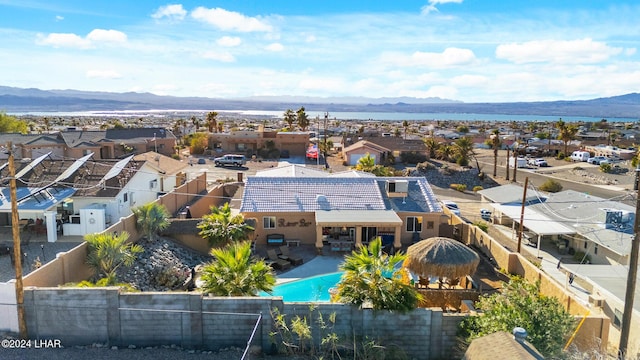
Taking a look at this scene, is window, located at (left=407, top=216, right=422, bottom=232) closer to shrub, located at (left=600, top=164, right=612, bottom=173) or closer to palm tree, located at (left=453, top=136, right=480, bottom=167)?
palm tree, located at (left=453, top=136, right=480, bottom=167)

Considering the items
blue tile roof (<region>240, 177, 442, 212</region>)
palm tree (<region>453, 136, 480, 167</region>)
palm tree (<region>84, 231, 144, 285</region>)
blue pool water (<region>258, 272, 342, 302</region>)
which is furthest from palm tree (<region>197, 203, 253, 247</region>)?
palm tree (<region>453, 136, 480, 167</region>)

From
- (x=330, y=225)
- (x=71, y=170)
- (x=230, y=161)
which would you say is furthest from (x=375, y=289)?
(x=230, y=161)

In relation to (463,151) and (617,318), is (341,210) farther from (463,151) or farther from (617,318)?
(463,151)

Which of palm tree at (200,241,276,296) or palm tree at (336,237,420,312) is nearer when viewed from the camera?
palm tree at (336,237,420,312)

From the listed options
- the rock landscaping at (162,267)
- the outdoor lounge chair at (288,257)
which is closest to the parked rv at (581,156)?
the outdoor lounge chair at (288,257)

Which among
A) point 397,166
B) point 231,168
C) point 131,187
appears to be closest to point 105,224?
point 131,187

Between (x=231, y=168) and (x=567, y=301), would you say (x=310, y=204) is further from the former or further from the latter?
(x=231, y=168)

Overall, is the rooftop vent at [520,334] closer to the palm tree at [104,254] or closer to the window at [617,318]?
the window at [617,318]
